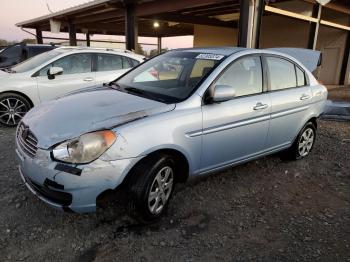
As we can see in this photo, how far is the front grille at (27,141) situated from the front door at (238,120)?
1.58m

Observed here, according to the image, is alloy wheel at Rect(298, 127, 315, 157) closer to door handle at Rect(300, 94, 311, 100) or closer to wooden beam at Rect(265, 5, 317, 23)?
door handle at Rect(300, 94, 311, 100)

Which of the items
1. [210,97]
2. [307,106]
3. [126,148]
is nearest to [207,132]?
[210,97]

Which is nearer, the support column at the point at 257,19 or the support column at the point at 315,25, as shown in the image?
the support column at the point at 257,19

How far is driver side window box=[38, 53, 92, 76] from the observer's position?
665 centimetres

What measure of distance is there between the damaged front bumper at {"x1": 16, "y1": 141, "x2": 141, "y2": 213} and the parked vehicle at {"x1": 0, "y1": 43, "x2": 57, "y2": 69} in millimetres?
7415

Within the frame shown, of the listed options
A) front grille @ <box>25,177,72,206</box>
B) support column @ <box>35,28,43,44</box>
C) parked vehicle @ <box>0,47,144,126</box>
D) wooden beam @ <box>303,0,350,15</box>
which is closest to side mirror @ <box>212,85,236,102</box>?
front grille @ <box>25,177,72,206</box>

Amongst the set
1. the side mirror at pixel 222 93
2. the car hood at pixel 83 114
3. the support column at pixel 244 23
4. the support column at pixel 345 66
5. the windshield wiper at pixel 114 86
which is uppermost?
the support column at pixel 244 23

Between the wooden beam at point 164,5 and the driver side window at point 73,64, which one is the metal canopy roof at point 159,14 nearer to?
the wooden beam at point 164,5

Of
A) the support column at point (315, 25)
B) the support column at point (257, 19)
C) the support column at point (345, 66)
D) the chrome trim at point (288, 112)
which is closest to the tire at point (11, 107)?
the chrome trim at point (288, 112)

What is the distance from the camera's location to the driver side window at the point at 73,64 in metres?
6.65

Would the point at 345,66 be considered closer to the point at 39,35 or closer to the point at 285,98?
the point at 285,98

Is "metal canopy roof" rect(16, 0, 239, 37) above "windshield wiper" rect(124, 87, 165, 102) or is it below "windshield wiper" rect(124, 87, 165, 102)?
above

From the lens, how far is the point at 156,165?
2906 mm

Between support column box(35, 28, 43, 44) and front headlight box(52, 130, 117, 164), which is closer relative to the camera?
front headlight box(52, 130, 117, 164)
